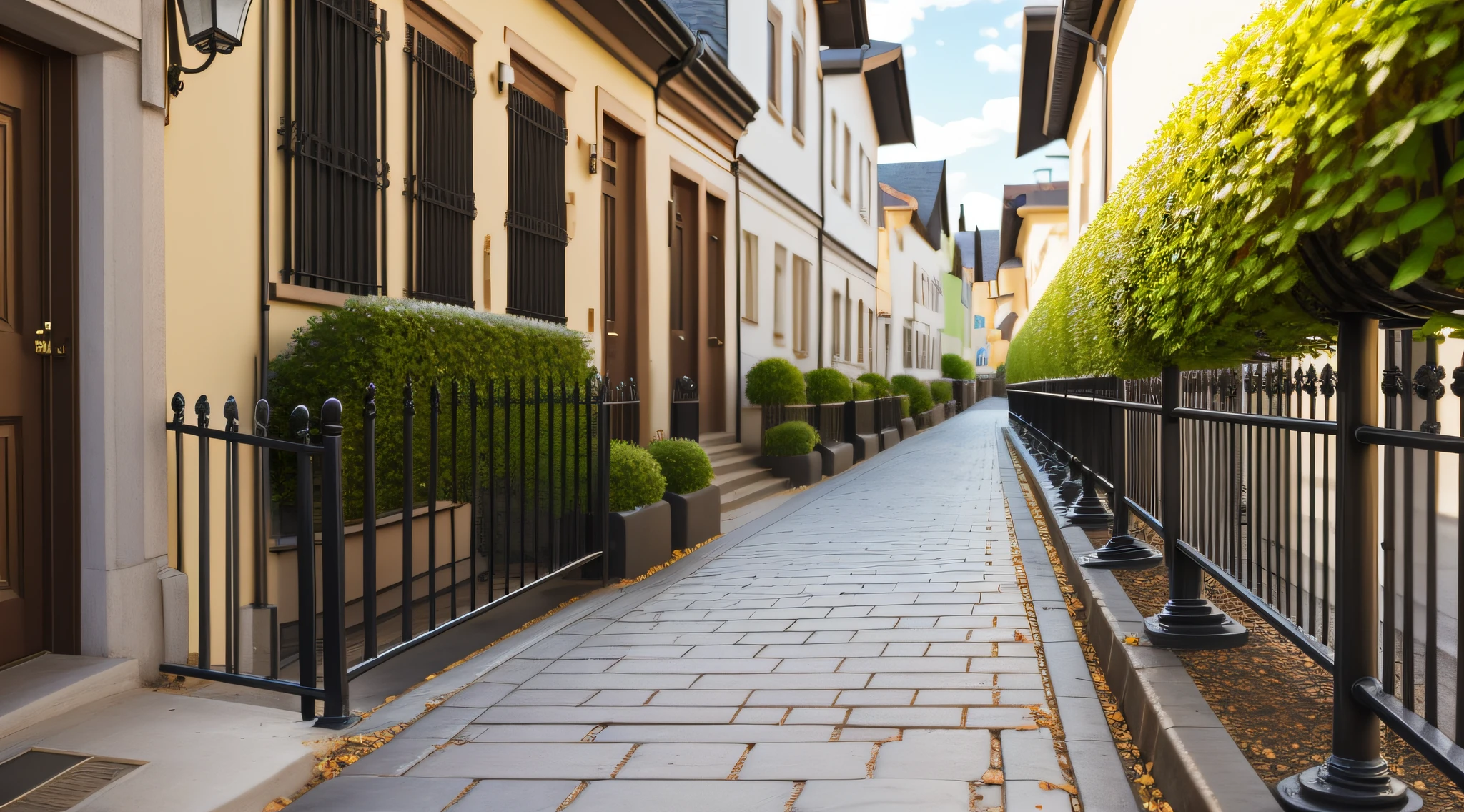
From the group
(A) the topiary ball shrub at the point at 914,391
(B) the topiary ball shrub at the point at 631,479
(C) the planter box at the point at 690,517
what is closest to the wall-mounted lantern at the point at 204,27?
(B) the topiary ball shrub at the point at 631,479

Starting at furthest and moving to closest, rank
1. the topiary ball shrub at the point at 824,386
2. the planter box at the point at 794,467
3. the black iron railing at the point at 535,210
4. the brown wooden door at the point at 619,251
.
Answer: the topiary ball shrub at the point at 824,386 < the planter box at the point at 794,467 < the brown wooden door at the point at 619,251 < the black iron railing at the point at 535,210

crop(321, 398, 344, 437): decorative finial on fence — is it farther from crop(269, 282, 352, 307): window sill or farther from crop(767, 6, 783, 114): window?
crop(767, 6, 783, 114): window

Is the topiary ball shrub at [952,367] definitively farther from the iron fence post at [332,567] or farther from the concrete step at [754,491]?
the iron fence post at [332,567]

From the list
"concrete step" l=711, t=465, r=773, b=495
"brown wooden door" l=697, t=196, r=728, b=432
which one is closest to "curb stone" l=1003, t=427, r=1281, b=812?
"concrete step" l=711, t=465, r=773, b=495

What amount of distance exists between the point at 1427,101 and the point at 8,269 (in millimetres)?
4407

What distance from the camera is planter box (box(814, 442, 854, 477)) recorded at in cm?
1495

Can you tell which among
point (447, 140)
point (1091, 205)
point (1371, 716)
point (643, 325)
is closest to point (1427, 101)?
point (1371, 716)

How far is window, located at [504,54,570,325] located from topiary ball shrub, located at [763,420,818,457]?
16.5ft

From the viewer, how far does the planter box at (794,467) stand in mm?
13562

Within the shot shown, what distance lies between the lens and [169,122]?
4.66 m

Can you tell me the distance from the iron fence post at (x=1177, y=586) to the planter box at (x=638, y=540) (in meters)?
3.37

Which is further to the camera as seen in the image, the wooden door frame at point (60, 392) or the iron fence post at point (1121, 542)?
the iron fence post at point (1121, 542)

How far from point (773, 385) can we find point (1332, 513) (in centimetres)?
952

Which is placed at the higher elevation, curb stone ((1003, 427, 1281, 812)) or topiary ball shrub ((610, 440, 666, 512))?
topiary ball shrub ((610, 440, 666, 512))
